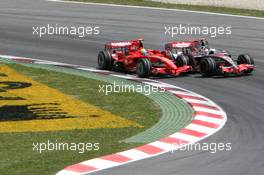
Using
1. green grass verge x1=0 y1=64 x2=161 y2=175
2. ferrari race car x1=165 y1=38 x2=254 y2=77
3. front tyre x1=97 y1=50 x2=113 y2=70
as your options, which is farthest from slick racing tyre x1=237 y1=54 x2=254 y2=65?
green grass verge x1=0 y1=64 x2=161 y2=175

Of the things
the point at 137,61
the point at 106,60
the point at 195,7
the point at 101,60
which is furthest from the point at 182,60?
the point at 195,7

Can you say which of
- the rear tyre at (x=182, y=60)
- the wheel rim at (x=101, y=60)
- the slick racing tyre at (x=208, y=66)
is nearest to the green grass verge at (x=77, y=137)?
the wheel rim at (x=101, y=60)

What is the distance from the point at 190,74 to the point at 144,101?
483cm

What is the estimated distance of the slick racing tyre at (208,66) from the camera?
25.5m

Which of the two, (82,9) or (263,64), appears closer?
A: (263,64)

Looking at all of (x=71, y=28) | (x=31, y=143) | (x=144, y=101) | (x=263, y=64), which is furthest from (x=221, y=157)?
(x=71, y=28)

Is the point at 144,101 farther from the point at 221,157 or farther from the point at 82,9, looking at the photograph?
the point at 82,9

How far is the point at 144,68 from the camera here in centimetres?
2552

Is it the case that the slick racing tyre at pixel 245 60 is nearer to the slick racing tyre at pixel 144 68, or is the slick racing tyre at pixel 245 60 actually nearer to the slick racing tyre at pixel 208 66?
the slick racing tyre at pixel 208 66

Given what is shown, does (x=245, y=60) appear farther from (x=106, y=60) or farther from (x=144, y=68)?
(x=106, y=60)

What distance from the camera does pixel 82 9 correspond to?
38344mm

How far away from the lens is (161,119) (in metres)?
19.9

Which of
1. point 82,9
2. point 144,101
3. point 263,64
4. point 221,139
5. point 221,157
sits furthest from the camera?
point 82,9

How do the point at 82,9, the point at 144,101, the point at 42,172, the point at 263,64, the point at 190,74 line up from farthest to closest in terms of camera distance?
the point at 82,9 < the point at 263,64 < the point at 190,74 < the point at 144,101 < the point at 42,172
